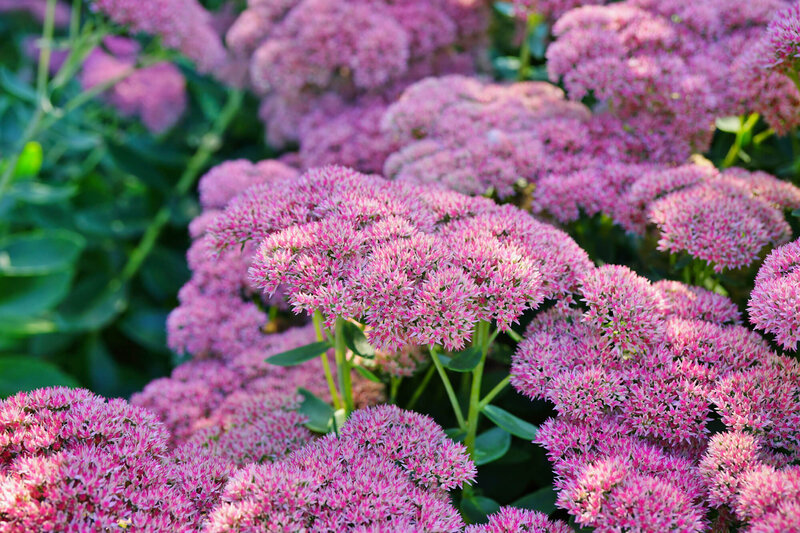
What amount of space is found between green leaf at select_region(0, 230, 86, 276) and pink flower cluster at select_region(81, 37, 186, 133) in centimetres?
54

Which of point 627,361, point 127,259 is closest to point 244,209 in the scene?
point 627,361

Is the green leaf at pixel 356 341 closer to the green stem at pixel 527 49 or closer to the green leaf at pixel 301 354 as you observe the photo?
the green leaf at pixel 301 354

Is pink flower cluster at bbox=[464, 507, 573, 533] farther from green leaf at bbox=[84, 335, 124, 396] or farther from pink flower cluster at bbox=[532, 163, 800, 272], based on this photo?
green leaf at bbox=[84, 335, 124, 396]

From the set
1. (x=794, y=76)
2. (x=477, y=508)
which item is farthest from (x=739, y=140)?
(x=477, y=508)

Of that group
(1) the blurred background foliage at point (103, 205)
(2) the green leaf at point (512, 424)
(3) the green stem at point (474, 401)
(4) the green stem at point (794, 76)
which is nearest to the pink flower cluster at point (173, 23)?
(1) the blurred background foliage at point (103, 205)

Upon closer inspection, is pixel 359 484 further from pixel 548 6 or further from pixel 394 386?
pixel 548 6

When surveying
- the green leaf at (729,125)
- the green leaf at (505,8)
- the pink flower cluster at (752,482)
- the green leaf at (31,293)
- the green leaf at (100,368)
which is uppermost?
the green leaf at (505,8)

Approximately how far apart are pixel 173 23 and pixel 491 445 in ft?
5.29

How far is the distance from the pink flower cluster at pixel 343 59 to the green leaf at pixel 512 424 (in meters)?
0.88

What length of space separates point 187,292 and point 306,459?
0.76 m

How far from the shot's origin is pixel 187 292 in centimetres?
151

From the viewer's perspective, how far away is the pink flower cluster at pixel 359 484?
0.78 m

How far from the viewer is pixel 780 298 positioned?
90 centimetres

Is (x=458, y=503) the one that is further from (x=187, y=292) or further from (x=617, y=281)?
(x=187, y=292)
